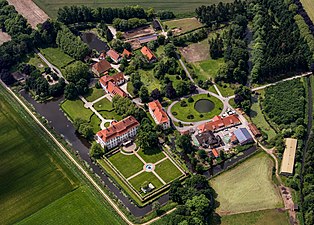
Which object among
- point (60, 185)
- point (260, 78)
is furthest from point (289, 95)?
point (60, 185)

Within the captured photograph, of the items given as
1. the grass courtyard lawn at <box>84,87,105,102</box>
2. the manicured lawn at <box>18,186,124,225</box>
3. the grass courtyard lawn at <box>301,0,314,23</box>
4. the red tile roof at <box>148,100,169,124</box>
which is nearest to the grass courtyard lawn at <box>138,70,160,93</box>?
the red tile roof at <box>148,100,169,124</box>

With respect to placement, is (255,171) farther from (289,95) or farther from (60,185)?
(60,185)

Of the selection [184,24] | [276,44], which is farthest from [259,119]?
[184,24]

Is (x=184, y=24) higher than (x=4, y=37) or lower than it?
lower

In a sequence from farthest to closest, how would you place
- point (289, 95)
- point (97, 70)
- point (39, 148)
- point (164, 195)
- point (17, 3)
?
1. point (17, 3)
2. point (97, 70)
3. point (289, 95)
4. point (39, 148)
5. point (164, 195)

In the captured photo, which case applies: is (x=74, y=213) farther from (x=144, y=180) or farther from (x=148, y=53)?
(x=148, y=53)

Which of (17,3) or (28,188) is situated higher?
(17,3)
